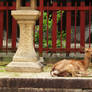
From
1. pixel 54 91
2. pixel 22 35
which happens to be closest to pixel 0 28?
pixel 22 35

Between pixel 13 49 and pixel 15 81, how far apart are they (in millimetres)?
3507

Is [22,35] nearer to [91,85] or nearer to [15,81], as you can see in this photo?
[15,81]

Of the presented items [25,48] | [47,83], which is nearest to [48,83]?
[47,83]

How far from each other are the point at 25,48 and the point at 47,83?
1707 mm

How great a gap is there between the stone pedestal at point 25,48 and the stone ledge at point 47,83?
49.6 inches

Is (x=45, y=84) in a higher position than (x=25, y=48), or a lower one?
lower

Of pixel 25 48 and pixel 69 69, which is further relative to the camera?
pixel 25 48

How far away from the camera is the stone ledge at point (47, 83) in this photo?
5.48 m

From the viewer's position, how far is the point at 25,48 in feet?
23.1

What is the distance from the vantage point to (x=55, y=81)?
18.1 feet

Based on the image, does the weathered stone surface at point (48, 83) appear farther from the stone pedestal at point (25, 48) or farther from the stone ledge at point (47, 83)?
the stone pedestal at point (25, 48)

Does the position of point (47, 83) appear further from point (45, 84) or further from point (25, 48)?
point (25, 48)

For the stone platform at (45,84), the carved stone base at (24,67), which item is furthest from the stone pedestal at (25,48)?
the stone platform at (45,84)

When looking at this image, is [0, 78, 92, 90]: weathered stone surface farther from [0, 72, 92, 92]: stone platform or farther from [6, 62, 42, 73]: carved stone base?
[6, 62, 42, 73]: carved stone base
